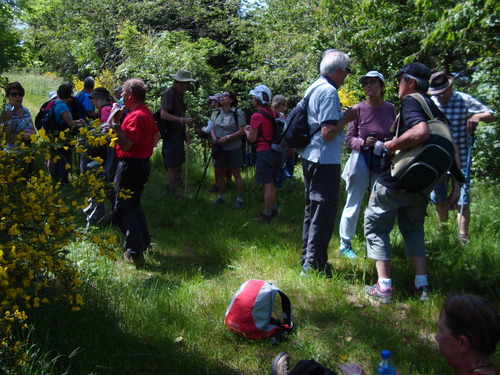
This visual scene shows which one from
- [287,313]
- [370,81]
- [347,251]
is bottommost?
[347,251]

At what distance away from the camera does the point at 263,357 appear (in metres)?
3.49

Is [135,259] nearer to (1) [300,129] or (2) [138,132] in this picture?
(2) [138,132]

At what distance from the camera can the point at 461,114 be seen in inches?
213

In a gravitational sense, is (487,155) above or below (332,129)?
below

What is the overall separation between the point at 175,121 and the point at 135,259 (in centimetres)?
324

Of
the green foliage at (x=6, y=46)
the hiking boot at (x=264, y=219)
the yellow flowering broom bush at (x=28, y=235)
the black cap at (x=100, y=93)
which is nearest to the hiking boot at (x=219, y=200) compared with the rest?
the hiking boot at (x=264, y=219)

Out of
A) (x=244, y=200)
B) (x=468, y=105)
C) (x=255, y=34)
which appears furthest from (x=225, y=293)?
(x=255, y=34)

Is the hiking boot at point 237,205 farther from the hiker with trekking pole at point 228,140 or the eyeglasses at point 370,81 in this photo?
the eyeglasses at point 370,81

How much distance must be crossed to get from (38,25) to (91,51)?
542 inches

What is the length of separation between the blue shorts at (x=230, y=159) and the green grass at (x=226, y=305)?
1.93 m

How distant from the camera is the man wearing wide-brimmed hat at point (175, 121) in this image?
7824 mm

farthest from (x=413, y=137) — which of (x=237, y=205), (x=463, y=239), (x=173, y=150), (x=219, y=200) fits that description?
→ (x=173, y=150)

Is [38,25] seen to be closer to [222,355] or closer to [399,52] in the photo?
[399,52]

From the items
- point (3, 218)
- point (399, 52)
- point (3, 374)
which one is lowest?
point (3, 374)
